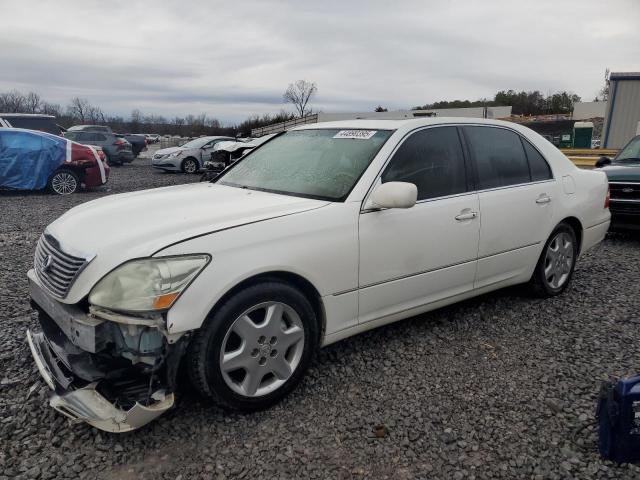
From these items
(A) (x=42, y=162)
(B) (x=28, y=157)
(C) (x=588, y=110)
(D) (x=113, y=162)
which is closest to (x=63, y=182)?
Answer: (A) (x=42, y=162)

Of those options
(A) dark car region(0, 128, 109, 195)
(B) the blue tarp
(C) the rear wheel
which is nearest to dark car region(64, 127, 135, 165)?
(C) the rear wheel

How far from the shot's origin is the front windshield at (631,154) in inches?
293

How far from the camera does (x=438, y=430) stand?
2.61 meters

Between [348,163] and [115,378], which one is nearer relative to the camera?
[115,378]

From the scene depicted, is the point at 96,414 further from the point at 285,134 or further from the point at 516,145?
the point at 516,145

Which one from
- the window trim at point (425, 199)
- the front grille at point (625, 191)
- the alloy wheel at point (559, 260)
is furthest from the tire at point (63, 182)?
the front grille at point (625, 191)

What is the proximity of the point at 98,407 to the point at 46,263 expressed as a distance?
0.91 m

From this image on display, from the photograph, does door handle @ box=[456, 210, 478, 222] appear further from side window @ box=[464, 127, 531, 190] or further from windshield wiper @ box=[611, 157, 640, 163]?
windshield wiper @ box=[611, 157, 640, 163]

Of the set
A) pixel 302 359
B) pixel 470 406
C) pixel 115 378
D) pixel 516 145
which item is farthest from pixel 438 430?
pixel 516 145

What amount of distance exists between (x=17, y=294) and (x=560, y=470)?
4.53 meters

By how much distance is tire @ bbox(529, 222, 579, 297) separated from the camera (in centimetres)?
434

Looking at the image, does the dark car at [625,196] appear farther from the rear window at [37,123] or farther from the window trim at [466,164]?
the rear window at [37,123]

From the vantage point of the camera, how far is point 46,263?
2.75 metres

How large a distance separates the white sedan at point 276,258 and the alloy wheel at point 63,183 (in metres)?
9.35
